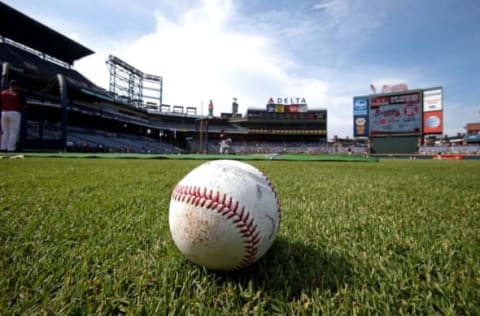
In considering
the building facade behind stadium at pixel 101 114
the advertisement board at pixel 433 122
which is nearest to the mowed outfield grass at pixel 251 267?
the building facade behind stadium at pixel 101 114

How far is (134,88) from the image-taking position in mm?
40344

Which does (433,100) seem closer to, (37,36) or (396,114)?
(396,114)

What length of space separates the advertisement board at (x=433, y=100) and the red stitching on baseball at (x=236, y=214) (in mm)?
33918

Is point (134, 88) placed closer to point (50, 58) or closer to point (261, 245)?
point (50, 58)

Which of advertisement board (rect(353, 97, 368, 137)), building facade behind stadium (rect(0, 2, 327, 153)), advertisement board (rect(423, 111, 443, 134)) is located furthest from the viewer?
advertisement board (rect(353, 97, 368, 137))

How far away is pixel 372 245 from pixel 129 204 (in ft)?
6.36

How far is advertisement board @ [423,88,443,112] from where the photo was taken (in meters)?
26.8

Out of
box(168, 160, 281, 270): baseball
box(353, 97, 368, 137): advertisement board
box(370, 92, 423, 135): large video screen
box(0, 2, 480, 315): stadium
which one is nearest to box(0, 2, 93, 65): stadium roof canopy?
box(0, 2, 480, 315): stadium

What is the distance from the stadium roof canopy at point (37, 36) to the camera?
20562 millimetres

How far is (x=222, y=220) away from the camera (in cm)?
97

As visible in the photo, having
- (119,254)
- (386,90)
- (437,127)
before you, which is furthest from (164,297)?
(386,90)

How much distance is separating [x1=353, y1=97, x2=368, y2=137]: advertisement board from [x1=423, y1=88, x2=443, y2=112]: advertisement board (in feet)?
19.2

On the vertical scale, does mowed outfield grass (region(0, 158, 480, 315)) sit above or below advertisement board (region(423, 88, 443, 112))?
below

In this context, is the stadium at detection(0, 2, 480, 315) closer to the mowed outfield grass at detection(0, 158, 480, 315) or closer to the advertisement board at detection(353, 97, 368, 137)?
the mowed outfield grass at detection(0, 158, 480, 315)
